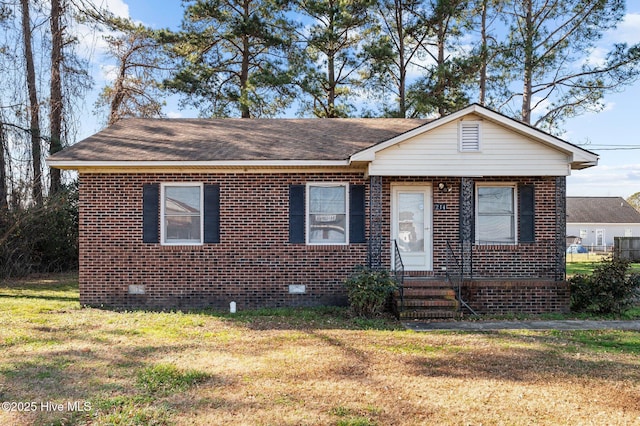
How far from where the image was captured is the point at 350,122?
46.4 feet

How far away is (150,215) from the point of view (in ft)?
34.8

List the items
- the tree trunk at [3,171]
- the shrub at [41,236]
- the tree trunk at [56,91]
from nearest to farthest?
the shrub at [41,236] < the tree trunk at [3,171] < the tree trunk at [56,91]

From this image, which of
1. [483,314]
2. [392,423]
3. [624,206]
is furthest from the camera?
[624,206]

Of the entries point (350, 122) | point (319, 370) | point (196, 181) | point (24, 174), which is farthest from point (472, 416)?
point (24, 174)

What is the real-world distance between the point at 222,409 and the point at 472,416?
7.86ft

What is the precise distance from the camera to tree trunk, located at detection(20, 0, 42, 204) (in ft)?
57.7

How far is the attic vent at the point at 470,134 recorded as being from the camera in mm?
10109

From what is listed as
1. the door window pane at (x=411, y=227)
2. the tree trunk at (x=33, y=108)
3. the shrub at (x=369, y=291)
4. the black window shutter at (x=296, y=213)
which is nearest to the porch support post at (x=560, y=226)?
the door window pane at (x=411, y=227)

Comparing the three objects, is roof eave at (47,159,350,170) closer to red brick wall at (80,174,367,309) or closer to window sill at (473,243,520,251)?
red brick wall at (80,174,367,309)

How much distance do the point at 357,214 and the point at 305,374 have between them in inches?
210

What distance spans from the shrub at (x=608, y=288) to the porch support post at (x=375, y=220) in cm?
416

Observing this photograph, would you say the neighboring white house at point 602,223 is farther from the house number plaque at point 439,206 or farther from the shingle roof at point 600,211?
the house number plaque at point 439,206

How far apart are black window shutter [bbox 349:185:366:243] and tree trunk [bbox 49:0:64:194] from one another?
1310 centimetres

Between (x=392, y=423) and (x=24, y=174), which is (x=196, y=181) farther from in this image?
(x=24, y=174)
